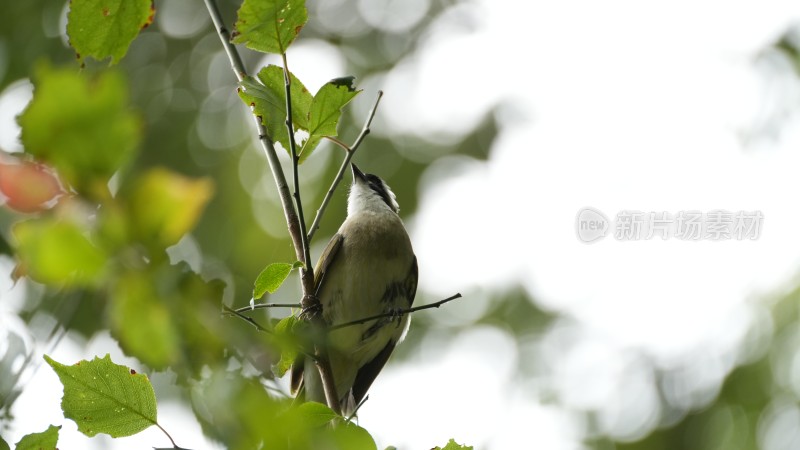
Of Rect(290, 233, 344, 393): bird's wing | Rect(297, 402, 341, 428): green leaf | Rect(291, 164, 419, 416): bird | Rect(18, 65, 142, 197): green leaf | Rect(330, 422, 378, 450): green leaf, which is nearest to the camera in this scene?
Rect(18, 65, 142, 197): green leaf

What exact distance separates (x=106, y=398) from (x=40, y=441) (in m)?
0.13

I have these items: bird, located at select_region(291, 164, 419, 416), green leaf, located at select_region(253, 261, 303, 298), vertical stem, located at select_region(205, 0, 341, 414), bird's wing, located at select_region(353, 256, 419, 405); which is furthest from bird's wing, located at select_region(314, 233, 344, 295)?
green leaf, located at select_region(253, 261, 303, 298)

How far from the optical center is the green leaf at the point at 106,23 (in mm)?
1364

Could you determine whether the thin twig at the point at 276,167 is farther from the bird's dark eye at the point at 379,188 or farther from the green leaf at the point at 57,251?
the bird's dark eye at the point at 379,188

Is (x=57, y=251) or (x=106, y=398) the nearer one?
(x=57, y=251)

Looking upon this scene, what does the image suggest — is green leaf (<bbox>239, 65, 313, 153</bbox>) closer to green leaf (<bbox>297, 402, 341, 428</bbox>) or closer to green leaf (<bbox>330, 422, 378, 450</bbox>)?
green leaf (<bbox>297, 402, 341, 428</bbox>)

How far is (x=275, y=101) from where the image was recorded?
1.84 meters

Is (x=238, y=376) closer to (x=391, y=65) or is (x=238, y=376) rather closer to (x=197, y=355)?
(x=197, y=355)

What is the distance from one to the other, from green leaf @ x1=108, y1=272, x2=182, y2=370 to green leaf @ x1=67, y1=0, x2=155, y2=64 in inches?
29.7

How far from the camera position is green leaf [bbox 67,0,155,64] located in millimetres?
1364

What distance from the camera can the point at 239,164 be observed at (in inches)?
388

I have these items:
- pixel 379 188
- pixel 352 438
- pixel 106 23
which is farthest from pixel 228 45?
pixel 379 188

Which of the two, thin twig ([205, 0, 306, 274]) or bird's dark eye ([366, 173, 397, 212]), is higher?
thin twig ([205, 0, 306, 274])

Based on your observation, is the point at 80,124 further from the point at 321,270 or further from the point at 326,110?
the point at 321,270
